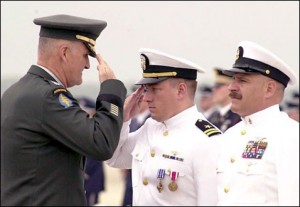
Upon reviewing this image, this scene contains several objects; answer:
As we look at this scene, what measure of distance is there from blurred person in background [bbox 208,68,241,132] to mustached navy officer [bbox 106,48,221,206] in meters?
3.65

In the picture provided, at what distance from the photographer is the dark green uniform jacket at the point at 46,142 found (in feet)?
16.6

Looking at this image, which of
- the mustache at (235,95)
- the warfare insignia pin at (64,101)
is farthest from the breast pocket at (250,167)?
the warfare insignia pin at (64,101)

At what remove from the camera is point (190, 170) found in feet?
18.9

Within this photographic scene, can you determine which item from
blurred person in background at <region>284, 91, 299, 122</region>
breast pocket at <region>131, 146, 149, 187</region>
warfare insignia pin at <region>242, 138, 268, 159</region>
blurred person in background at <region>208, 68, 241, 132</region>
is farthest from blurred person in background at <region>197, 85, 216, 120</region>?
warfare insignia pin at <region>242, 138, 268, 159</region>

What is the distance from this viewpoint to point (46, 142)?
5.12 meters

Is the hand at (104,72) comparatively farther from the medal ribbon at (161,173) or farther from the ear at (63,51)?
the medal ribbon at (161,173)

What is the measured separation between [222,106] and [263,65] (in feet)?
17.5

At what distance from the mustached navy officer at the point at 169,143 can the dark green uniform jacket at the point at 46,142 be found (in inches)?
31.0

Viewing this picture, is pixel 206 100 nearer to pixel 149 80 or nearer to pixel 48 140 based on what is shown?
pixel 149 80

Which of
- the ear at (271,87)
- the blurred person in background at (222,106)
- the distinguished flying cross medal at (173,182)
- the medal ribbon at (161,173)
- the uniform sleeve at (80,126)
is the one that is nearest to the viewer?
the uniform sleeve at (80,126)

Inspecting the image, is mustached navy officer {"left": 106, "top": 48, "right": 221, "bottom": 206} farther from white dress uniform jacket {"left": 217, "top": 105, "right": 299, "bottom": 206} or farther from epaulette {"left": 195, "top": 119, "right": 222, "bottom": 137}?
white dress uniform jacket {"left": 217, "top": 105, "right": 299, "bottom": 206}

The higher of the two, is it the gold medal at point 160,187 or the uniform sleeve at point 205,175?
the uniform sleeve at point 205,175

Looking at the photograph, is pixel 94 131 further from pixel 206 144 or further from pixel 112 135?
pixel 206 144

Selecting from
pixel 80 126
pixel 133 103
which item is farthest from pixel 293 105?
pixel 80 126
